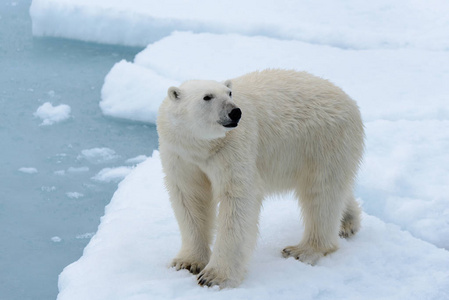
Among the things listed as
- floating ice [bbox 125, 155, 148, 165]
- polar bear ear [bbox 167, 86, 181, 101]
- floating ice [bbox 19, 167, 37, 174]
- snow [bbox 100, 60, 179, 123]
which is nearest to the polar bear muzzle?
polar bear ear [bbox 167, 86, 181, 101]

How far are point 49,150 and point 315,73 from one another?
122 inches

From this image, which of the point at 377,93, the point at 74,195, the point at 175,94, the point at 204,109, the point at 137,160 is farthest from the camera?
the point at 377,93

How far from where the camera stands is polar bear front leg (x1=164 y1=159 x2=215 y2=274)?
339 centimetres

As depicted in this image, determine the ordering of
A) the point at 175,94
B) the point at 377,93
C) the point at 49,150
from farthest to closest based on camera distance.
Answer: the point at 377,93
the point at 49,150
the point at 175,94

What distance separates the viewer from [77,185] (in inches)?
230

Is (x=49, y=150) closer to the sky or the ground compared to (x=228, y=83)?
closer to the ground


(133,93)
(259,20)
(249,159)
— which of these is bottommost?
(133,93)

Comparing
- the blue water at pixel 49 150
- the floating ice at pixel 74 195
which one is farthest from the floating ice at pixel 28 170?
the floating ice at pixel 74 195

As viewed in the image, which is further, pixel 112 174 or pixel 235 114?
pixel 112 174

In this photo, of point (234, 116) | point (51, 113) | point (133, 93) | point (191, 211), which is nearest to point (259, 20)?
point (133, 93)

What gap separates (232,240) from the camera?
324 centimetres

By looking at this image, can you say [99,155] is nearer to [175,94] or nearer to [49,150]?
[49,150]

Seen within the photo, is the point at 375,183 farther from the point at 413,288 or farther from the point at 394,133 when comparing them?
the point at 413,288

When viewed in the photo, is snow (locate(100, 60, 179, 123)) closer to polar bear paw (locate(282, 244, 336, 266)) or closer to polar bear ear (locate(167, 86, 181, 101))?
polar bear paw (locate(282, 244, 336, 266))
